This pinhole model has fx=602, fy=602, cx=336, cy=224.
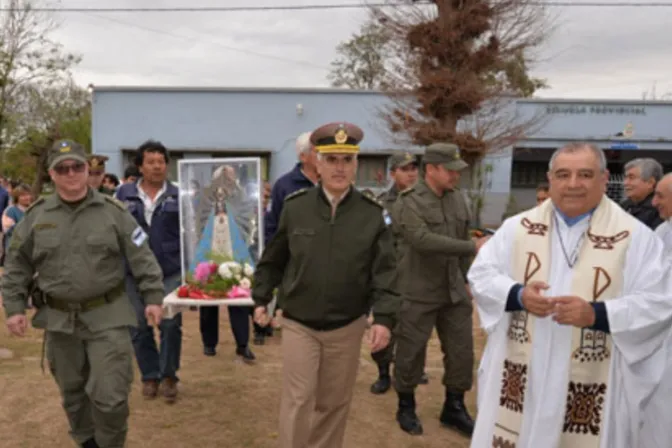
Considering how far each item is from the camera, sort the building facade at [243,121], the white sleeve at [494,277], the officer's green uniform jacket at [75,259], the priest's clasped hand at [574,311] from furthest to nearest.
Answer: the building facade at [243,121] → the officer's green uniform jacket at [75,259] → the white sleeve at [494,277] → the priest's clasped hand at [574,311]

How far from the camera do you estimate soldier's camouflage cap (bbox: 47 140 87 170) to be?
3602 millimetres

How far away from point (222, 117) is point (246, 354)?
17192 millimetres

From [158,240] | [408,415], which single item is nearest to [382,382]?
[408,415]

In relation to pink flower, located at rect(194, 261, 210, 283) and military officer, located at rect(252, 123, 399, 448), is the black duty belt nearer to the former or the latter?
military officer, located at rect(252, 123, 399, 448)

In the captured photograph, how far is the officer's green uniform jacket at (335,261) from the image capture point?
3.35 m

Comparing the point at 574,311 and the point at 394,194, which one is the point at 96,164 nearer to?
the point at 394,194

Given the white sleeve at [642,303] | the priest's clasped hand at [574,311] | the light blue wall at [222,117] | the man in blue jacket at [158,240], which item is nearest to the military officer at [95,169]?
the man in blue jacket at [158,240]

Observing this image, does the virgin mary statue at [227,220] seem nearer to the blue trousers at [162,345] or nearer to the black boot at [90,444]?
the blue trousers at [162,345]

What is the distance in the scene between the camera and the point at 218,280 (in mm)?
4914

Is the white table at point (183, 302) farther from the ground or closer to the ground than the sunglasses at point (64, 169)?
closer to the ground

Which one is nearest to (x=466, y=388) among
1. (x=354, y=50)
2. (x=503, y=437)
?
(x=503, y=437)

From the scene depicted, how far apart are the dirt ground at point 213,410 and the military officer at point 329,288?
1.09 meters

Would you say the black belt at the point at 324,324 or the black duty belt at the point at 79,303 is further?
the black duty belt at the point at 79,303

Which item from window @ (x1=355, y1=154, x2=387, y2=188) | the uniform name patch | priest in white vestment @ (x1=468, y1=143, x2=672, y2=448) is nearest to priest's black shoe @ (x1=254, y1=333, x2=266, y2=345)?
the uniform name patch
